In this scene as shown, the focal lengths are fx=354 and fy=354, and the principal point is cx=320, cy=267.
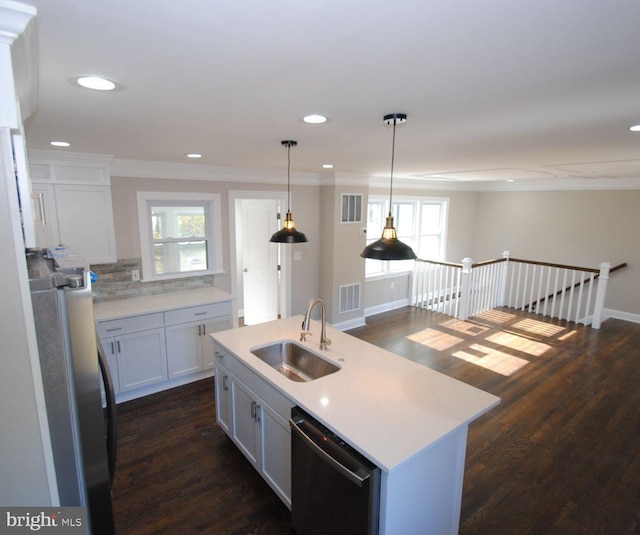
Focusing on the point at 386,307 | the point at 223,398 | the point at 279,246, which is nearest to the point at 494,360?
the point at 386,307

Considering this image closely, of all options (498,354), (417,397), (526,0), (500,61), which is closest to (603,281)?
(498,354)

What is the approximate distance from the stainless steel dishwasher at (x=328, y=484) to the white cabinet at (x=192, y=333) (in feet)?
7.23

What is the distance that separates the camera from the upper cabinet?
3.11 metres

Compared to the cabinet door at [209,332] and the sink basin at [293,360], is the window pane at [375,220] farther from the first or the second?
the sink basin at [293,360]

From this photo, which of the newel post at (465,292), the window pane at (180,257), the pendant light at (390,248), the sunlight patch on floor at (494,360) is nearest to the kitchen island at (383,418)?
the pendant light at (390,248)

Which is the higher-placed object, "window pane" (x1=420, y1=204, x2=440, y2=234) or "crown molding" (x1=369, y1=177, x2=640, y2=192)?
"crown molding" (x1=369, y1=177, x2=640, y2=192)

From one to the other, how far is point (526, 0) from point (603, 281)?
19.8 feet

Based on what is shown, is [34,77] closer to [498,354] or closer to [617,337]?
[498,354]

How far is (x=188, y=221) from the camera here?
14.3 feet

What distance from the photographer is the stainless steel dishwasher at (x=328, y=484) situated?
1542 millimetres

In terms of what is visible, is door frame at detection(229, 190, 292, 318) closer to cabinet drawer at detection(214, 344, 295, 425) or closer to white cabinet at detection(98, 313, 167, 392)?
white cabinet at detection(98, 313, 167, 392)

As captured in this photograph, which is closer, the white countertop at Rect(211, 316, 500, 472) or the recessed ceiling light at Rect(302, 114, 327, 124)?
the white countertop at Rect(211, 316, 500, 472)

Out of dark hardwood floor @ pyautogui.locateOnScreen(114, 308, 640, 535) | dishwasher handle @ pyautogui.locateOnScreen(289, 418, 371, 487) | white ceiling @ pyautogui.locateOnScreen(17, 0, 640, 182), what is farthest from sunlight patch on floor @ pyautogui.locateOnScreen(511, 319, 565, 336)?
dishwasher handle @ pyautogui.locateOnScreen(289, 418, 371, 487)

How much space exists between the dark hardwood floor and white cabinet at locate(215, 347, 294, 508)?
8.4 inches
